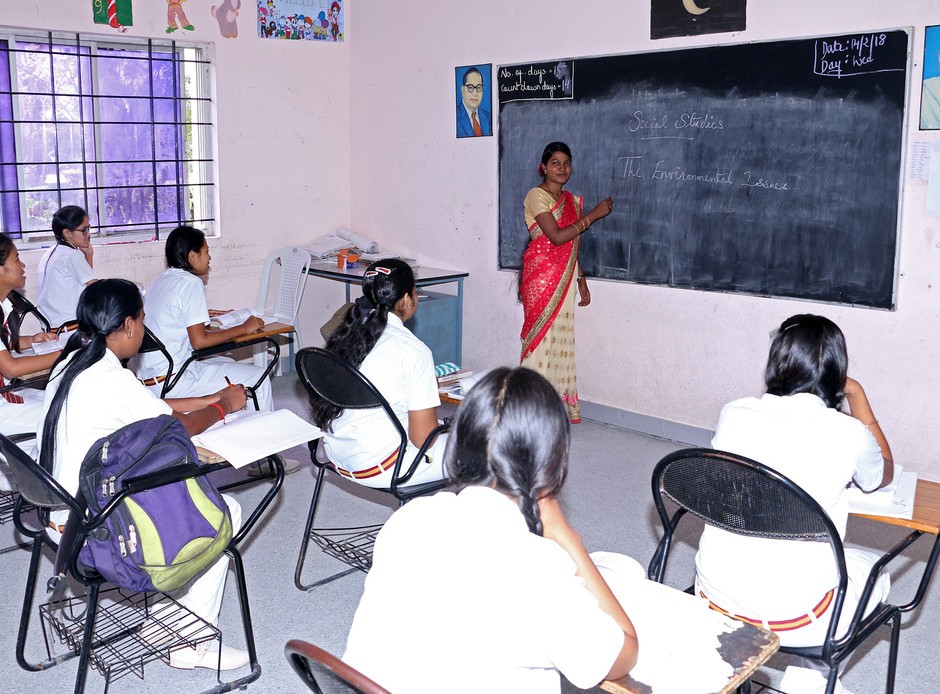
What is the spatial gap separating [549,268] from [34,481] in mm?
3170

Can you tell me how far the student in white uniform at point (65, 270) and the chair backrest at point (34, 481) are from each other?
2246mm

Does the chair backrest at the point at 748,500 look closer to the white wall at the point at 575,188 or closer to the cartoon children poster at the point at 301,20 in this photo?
the white wall at the point at 575,188

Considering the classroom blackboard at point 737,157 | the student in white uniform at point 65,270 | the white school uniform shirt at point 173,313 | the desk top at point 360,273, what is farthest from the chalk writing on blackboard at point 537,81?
the student in white uniform at point 65,270

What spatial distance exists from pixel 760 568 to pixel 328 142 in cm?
485

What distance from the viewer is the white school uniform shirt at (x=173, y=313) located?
3.96 m

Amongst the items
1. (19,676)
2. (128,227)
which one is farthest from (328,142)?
(19,676)

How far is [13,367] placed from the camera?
3193 mm

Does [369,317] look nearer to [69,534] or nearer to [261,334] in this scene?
[69,534]

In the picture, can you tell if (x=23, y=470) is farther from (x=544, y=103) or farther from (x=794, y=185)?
(x=544, y=103)

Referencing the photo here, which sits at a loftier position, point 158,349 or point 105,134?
point 105,134

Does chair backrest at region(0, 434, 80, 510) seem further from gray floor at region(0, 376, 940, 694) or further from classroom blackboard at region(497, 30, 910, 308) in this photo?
classroom blackboard at region(497, 30, 910, 308)

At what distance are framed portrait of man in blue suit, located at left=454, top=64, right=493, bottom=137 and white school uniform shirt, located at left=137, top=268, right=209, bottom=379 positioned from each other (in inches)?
85.7

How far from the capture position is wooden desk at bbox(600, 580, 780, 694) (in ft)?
4.63

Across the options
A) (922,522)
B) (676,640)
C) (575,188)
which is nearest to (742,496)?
(922,522)
